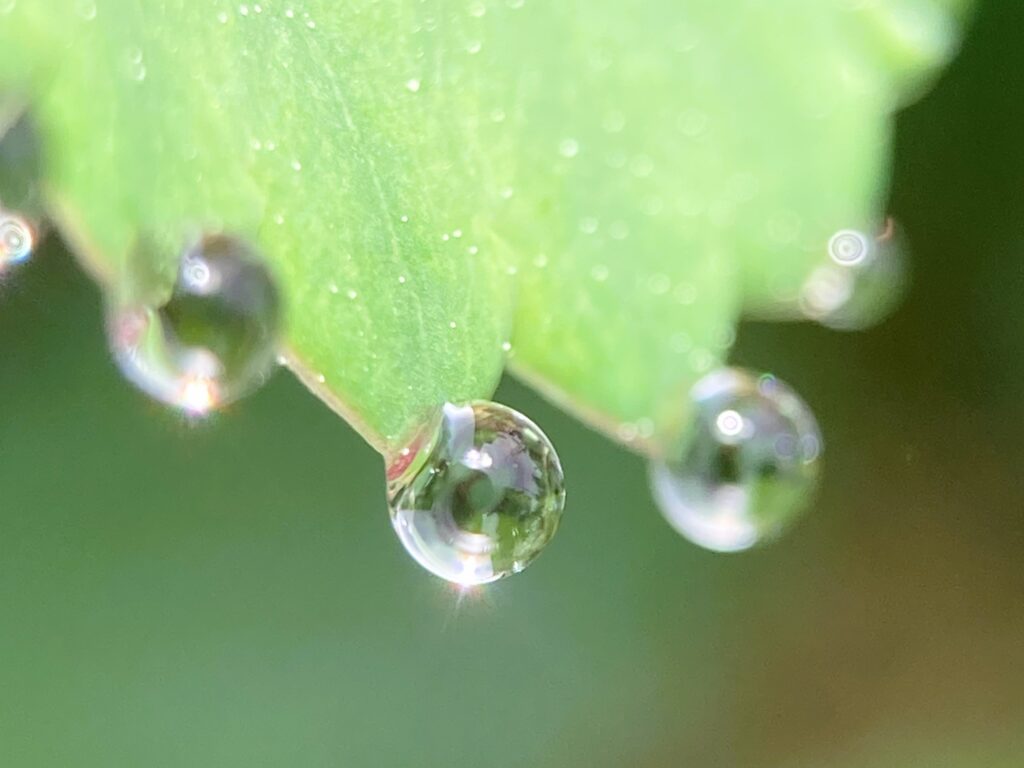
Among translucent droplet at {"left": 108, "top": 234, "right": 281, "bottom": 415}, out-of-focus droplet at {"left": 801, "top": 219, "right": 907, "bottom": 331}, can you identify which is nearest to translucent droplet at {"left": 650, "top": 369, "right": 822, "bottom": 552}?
out-of-focus droplet at {"left": 801, "top": 219, "right": 907, "bottom": 331}

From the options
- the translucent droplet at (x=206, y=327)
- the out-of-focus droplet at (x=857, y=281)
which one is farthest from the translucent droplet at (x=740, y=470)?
the translucent droplet at (x=206, y=327)

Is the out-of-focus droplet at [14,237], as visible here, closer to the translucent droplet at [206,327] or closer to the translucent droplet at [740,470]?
the translucent droplet at [206,327]

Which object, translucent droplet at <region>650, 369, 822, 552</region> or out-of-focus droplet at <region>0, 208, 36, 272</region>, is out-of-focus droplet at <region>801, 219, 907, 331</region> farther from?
out-of-focus droplet at <region>0, 208, 36, 272</region>

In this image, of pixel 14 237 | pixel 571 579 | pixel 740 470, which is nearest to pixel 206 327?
pixel 14 237

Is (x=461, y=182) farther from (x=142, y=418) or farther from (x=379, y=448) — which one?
(x=142, y=418)

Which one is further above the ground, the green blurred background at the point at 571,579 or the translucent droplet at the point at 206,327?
the translucent droplet at the point at 206,327
